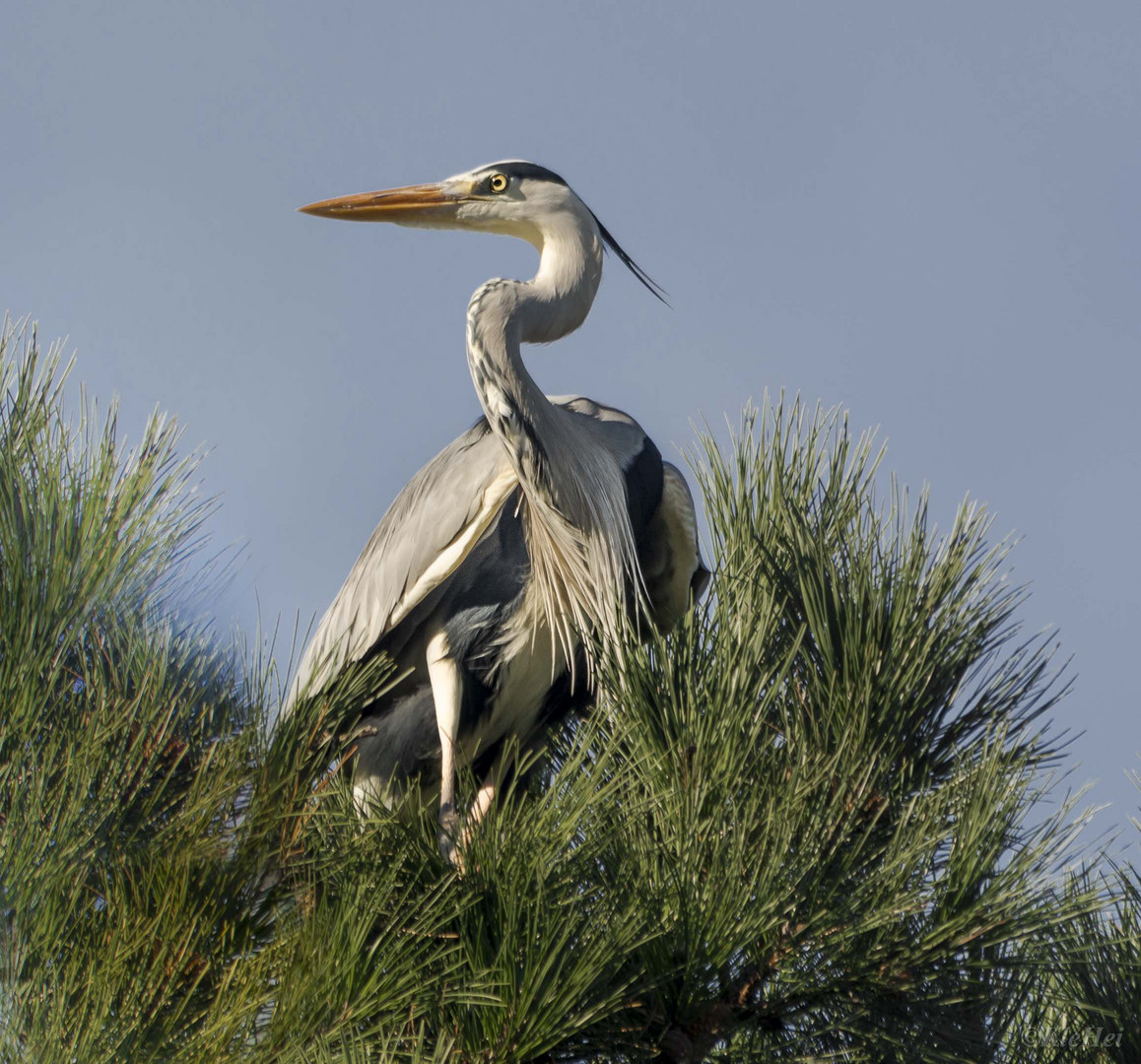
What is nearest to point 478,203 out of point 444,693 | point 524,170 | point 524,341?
point 524,170

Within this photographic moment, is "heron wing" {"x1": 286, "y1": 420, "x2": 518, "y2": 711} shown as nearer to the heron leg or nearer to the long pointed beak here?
the heron leg

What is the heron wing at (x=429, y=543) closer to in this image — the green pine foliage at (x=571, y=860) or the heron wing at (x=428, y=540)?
the heron wing at (x=428, y=540)

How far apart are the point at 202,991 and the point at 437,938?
8.5 inches

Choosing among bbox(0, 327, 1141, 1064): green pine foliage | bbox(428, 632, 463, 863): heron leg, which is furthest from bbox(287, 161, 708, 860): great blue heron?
bbox(0, 327, 1141, 1064): green pine foliage

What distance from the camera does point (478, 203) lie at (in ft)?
9.54

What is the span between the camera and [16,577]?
148 cm

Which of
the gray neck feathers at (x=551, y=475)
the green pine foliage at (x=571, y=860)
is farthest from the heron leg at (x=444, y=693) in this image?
the green pine foliage at (x=571, y=860)

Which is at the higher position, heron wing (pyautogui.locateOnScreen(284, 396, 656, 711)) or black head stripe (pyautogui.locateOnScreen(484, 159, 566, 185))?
black head stripe (pyautogui.locateOnScreen(484, 159, 566, 185))

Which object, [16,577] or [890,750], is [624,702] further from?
[16,577]

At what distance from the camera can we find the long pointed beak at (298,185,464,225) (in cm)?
289

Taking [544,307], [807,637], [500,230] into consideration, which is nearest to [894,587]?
[807,637]

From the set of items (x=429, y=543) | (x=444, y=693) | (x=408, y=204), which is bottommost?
(x=444, y=693)

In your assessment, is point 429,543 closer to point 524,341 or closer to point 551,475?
point 551,475

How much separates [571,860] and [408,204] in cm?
182
